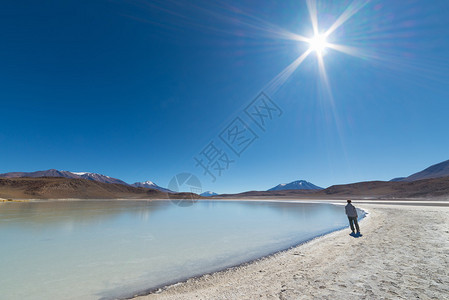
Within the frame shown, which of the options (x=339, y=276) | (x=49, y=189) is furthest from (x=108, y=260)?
(x=49, y=189)

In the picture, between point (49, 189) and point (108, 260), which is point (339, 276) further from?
point (49, 189)

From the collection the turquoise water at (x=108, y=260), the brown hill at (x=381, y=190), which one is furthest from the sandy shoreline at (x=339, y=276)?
the brown hill at (x=381, y=190)

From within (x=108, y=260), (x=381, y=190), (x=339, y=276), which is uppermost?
(x=381, y=190)

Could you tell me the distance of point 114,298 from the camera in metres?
4.02

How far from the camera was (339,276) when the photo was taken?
409 cm

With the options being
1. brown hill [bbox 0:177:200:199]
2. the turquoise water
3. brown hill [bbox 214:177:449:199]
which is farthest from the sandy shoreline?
brown hill [bbox 0:177:200:199]

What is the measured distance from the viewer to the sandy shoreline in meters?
3.37

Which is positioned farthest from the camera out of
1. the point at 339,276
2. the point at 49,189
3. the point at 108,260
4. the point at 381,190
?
the point at 49,189

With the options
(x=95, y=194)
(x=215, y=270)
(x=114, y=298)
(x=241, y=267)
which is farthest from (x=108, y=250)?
(x=95, y=194)

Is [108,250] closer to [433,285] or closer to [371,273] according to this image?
[371,273]

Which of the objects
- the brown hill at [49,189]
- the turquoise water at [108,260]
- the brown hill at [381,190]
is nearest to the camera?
the turquoise water at [108,260]

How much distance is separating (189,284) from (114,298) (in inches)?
60.9

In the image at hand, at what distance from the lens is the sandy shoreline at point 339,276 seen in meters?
3.37

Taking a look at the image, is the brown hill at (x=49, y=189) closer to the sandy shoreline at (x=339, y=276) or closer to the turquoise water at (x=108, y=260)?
the turquoise water at (x=108, y=260)
